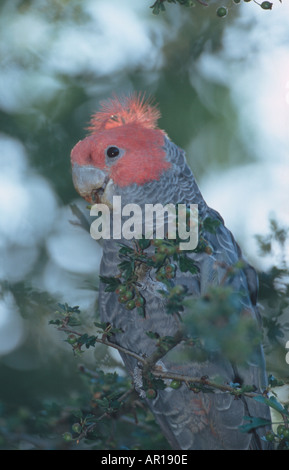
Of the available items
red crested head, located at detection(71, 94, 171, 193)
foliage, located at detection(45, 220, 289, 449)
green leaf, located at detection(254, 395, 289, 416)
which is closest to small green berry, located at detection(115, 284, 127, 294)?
foliage, located at detection(45, 220, 289, 449)

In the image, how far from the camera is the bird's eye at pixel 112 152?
1.48 meters

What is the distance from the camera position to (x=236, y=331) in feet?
2.01

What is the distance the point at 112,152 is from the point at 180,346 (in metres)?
0.67

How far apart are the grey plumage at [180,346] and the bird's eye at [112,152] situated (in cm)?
11

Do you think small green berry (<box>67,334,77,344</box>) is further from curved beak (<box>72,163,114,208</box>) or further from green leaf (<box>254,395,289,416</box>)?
curved beak (<box>72,163,114,208</box>)

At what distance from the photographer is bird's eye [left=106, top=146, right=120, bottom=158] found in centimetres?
148

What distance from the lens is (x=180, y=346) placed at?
1.46 meters

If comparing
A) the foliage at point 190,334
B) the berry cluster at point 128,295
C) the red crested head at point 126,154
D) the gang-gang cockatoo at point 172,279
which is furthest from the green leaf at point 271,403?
the red crested head at point 126,154

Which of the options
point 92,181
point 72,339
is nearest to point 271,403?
point 72,339

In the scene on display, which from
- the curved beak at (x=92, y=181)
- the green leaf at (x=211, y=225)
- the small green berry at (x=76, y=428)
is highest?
the curved beak at (x=92, y=181)

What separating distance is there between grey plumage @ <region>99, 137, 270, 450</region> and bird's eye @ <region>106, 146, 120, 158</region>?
107 mm

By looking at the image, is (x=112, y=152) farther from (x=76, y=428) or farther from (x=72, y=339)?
(x=76, y=428)

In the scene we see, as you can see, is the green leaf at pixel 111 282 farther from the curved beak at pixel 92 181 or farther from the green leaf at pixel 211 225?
the curved beak at pixel 92 181
